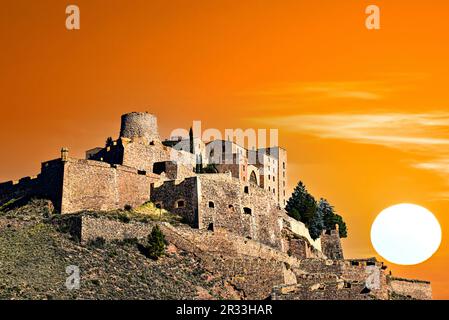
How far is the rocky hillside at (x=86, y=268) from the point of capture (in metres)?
78.2

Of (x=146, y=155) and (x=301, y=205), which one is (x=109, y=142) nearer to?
(x=146, y=155)

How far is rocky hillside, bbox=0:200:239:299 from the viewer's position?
78.2 meters

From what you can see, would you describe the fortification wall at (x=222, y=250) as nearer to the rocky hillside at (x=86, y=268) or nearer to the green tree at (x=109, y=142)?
the rocky hillside at (x=86, y=268)

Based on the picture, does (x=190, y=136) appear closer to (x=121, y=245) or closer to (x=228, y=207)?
(x=228, y=207)

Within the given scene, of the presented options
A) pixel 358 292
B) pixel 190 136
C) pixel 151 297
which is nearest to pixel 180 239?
pixel 151 297

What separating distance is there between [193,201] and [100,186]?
29.3 feet

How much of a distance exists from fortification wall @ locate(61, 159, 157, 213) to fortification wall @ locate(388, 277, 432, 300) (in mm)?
28891

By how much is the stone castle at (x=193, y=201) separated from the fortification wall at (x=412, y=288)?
0.39 feet

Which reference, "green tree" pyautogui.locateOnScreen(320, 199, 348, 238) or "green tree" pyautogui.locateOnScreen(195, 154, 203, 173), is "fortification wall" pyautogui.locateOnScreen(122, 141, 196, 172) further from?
"green tree" pyautogui.locateOnScreen(320, 199, 348, 238)

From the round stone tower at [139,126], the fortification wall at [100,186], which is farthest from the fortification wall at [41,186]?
the round stone tower at [139,126]

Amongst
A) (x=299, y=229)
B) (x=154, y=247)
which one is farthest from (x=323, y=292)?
(x=299, y=229)
